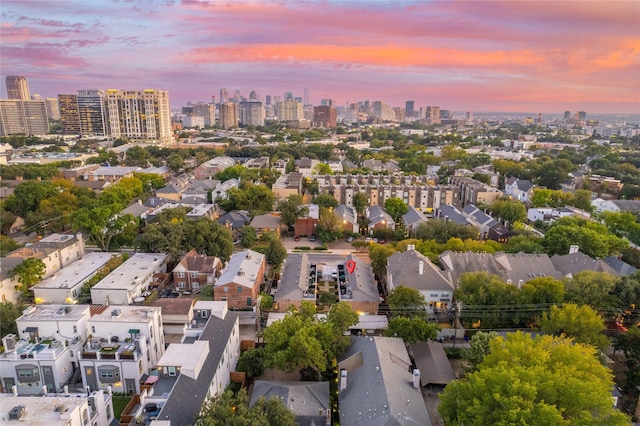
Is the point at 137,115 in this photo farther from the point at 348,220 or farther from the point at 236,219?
the point at 348,220

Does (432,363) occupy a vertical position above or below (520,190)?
below

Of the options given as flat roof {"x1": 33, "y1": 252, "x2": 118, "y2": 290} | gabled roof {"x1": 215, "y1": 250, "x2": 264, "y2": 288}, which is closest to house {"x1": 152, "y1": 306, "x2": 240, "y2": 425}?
gabled roof {"x1": 215, "y1": 250, "x2": 264, "y2": 288}

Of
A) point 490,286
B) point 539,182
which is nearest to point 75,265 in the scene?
point 490,286

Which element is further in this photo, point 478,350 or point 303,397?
point 478,350

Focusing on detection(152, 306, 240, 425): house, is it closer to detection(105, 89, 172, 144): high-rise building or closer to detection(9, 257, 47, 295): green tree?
detection(9, 257, 47, 295): green tree

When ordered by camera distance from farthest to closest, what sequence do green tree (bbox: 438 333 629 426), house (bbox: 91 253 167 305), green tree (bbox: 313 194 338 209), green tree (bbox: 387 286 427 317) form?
green tree (bbox: 313 194 338 209)
house (bbox: 91 253 167 305)
green tree (bbox: 387 286 427 317)
green tree (bbox: 438 333 629 426)

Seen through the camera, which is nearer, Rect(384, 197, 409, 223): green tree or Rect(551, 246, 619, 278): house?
Rect(551, 246, 619, 278): house

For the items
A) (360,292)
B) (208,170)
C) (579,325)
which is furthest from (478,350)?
(208,170)
